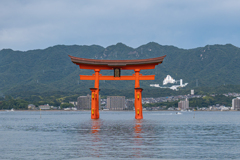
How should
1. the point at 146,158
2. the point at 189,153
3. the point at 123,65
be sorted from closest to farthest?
the point at 146,158
the point at 189,153
the point at 123,65

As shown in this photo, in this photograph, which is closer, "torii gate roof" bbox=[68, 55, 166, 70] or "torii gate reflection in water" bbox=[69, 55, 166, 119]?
"torii gate reflection in water" bbox=[69, 55, 166, 119]

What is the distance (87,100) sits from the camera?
648 feet

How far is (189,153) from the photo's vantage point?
1805 cm

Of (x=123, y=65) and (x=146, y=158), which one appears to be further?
(x=123, y=65)

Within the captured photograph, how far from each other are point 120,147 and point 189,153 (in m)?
4.30

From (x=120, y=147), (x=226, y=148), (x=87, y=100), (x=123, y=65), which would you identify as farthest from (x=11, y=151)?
(x=87, y=100)

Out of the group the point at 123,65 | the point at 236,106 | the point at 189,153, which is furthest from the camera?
the point at 236,106

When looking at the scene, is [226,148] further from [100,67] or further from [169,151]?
[100,67]

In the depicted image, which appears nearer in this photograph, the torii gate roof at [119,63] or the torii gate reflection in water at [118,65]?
the torii gate reflection in water at [118,65]

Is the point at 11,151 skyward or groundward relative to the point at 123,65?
groundward

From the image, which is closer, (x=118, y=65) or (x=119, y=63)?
(x=119, y=63)

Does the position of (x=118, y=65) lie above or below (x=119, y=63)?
below

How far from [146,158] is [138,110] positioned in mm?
37050

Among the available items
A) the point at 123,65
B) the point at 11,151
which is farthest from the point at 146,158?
the point at 123,65
